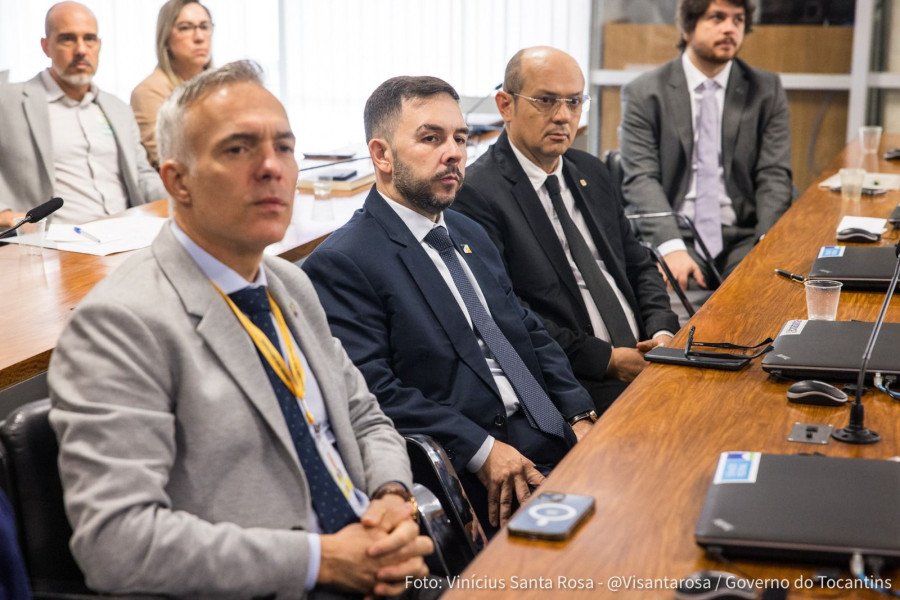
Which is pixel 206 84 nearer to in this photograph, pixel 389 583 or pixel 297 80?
pixel 389 583

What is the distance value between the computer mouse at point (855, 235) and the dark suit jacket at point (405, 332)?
1245 millimetres

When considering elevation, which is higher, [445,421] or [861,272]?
[861,272]

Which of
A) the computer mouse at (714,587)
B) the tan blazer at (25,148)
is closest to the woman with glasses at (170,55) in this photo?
the tan blazer at (25,148)

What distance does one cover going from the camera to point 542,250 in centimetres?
297

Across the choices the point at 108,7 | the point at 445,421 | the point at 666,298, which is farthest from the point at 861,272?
the point at 108,7

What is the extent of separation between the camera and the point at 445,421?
2203 millimetres

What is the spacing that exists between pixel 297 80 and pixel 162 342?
18.8 ft

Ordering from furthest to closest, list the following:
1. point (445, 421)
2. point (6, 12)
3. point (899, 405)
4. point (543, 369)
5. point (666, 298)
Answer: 1. point (6, 12)
2. point (666, 298)
3. point (543, 369)
4. point (445, 421)
5. point (899, 405)

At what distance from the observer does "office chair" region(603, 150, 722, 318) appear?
346 cm

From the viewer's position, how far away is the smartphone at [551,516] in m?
1.38

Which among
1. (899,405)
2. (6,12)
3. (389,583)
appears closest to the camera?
(389,583)

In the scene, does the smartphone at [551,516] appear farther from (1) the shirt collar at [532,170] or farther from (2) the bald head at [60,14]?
(2) the bald head at [60,14]

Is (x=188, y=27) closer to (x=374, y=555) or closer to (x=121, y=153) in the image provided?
(x=121, y=153)

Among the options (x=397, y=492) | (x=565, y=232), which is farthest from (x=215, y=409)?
(x=565, y=232)
